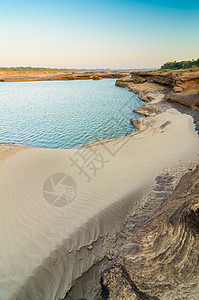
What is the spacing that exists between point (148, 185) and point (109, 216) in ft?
5.50

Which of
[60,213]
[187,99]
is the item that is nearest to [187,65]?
[187,99]

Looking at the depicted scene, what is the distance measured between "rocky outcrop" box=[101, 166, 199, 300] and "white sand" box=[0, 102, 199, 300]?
1.22 metres

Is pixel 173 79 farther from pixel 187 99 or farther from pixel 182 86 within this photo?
pixel 187 99

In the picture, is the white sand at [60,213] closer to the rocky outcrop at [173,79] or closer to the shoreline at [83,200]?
the shoreline at [83,200]

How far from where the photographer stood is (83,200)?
4.31m

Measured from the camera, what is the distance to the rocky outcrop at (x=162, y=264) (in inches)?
59.1

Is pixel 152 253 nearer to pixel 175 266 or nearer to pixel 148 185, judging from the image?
pixel 175 266

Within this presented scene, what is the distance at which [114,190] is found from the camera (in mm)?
4719

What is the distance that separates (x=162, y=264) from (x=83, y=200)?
2.80m

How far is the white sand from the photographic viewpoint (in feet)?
8.19

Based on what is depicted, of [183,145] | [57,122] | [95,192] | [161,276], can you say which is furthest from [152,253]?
[57,122]

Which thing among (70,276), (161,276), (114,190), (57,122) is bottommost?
(70,276)

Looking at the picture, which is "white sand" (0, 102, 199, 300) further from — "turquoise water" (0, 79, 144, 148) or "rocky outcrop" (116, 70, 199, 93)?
"rocky outcrop" (116, 70, 199, 93)

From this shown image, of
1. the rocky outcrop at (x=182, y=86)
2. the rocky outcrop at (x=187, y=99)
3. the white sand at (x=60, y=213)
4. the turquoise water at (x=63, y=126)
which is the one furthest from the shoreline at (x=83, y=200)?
the rocky outcrop at (x=182, y=86)
